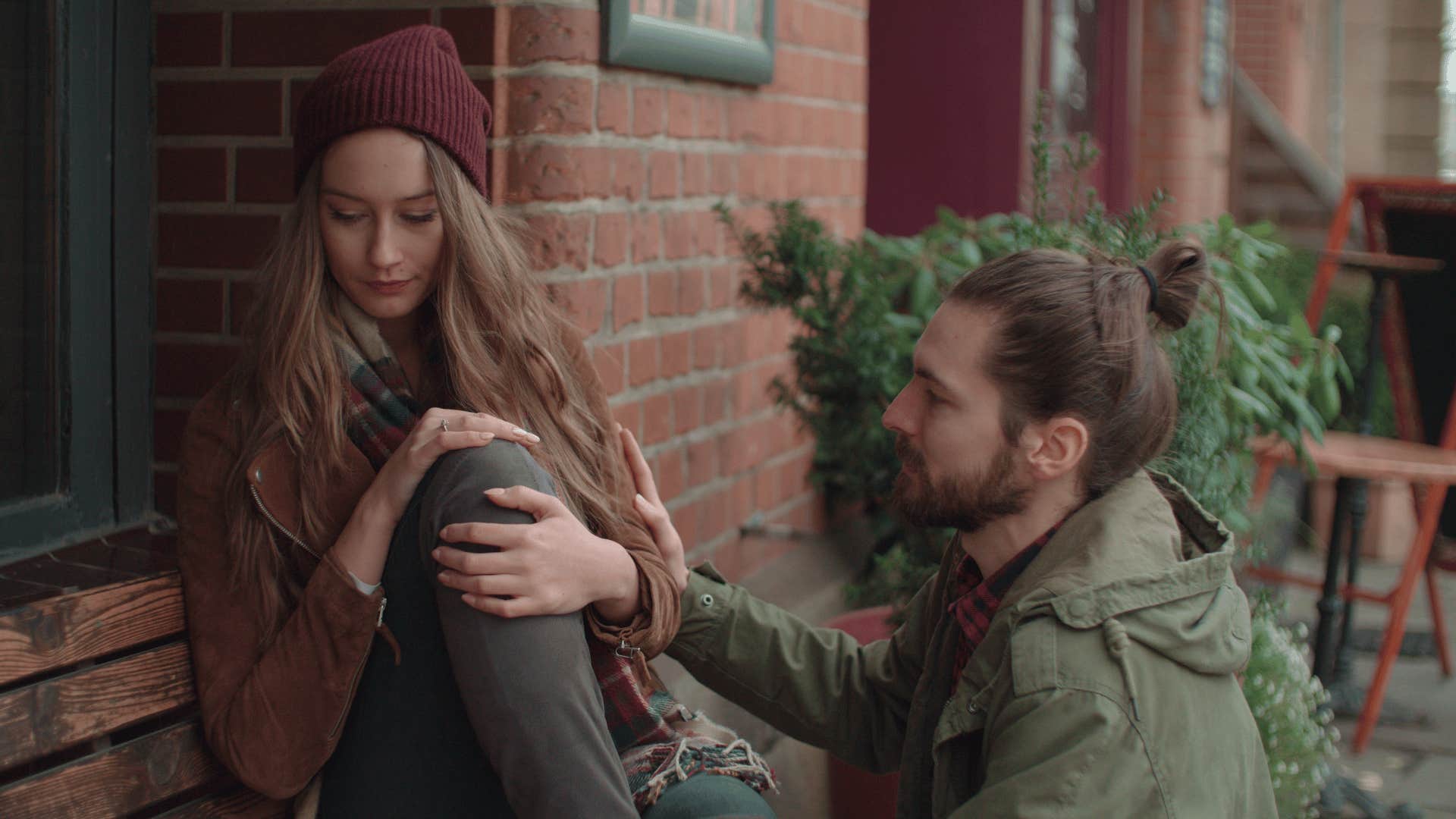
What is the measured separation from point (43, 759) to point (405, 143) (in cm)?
90

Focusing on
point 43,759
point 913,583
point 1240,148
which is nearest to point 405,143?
point 43,759

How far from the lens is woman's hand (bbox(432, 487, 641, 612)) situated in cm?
170

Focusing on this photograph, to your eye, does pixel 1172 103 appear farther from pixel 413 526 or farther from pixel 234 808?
pixel 234 808

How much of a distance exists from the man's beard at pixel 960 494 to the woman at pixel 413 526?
0.38 m

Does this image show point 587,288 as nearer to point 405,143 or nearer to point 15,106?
point 405,143

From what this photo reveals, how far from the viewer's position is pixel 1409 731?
4.31 meters

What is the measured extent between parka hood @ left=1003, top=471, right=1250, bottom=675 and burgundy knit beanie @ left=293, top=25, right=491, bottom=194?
38.4 inches

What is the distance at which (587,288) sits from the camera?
2.56 metres

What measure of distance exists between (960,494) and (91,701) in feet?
3.66

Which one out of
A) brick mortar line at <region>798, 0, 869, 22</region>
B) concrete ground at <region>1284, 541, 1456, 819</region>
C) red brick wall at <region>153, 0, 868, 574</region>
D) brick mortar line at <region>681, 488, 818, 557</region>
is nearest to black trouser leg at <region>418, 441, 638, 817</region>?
red brick wall at <region>153, 0, 868, 574</region>

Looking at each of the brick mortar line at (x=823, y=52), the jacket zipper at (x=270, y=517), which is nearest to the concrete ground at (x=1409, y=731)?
the brick mortar line at (x=823, y=52)

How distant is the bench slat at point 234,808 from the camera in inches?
73.5

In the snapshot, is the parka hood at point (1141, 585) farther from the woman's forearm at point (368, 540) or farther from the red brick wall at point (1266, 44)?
the red brick wall at point (1266, 44)

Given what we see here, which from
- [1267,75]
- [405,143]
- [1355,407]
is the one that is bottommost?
[1355,407]
